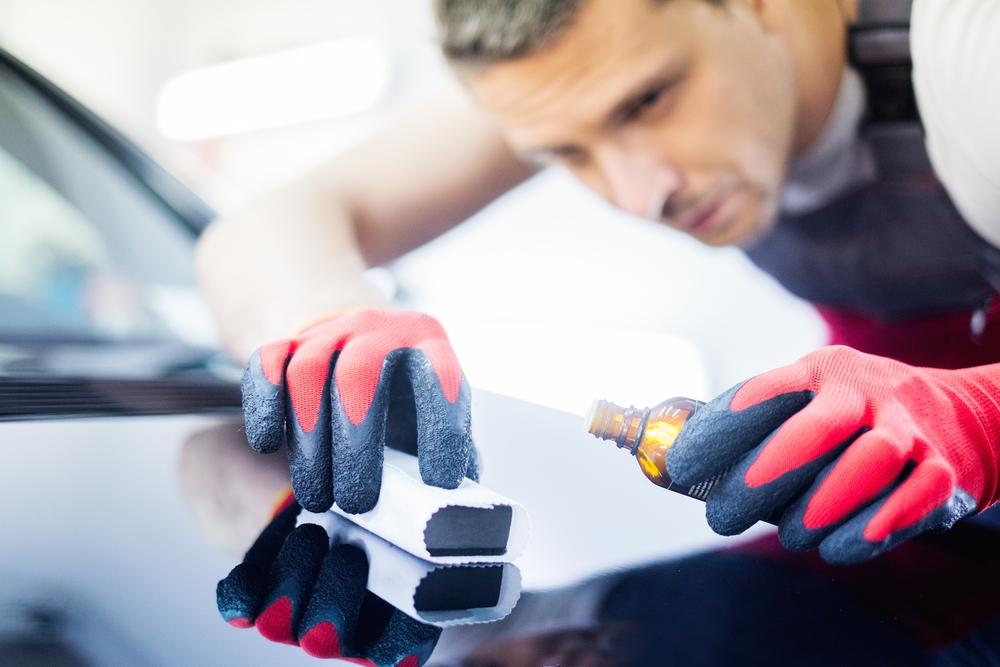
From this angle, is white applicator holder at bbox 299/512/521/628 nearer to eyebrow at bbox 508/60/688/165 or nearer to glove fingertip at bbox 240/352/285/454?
glove fingertip at bbox 240/352/285/454

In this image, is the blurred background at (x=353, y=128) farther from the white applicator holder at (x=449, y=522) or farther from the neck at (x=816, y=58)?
the white applicator holder at (x=449, y=522)

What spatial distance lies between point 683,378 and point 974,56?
69.7 inches

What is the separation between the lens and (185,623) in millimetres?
343

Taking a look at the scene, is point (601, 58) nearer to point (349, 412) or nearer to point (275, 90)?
point (349, 412)

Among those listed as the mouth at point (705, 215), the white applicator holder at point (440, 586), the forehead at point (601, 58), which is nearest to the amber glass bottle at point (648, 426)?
the white applicator holder at point (440, 586)

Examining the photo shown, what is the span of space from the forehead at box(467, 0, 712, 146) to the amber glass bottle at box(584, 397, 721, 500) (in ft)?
2.14

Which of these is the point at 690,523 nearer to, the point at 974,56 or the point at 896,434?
the point at 896,434

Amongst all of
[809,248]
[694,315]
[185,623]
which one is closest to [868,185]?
[809,248]

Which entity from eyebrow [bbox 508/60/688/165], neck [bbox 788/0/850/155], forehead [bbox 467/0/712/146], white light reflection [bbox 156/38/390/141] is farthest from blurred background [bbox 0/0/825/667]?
neck [bbox 788/0/850/155]

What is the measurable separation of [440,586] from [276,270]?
71 cm

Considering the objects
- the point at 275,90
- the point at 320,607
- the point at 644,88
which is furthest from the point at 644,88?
the point at 275,90

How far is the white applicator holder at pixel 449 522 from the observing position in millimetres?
403

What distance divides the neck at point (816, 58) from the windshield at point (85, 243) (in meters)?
1.14

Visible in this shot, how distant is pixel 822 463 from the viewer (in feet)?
1.26
